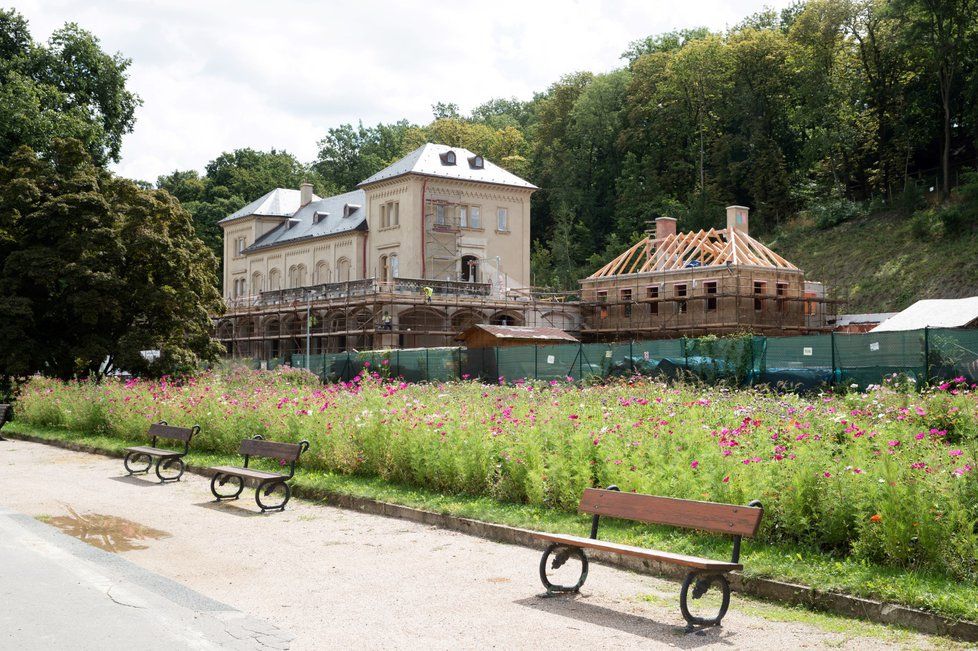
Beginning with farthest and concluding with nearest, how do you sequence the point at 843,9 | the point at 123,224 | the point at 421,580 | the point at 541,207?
the point at 541,207, the point at 843,9, the point at 123,224, the point at 421,580

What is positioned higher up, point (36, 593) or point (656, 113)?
point (656, 113)

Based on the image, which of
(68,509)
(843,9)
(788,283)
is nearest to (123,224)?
(68,509)

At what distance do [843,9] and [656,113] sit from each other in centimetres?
1971

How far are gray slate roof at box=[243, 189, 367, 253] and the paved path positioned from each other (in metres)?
57.3

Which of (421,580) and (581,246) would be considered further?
(581,246)

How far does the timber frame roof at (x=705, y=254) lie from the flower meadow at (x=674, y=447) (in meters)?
33.8

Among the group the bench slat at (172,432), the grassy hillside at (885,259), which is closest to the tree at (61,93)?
the bench slat at (172,432)

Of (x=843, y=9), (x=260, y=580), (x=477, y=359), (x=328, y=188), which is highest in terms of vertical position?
(x=843, y=9)

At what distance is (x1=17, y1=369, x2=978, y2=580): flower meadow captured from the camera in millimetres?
8375

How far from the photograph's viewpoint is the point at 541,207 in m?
97.4

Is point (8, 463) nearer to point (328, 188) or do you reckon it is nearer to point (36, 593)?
point (36, 593)

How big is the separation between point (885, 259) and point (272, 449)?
5384 cm

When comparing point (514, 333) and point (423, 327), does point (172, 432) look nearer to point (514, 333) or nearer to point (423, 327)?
point (514, 333)

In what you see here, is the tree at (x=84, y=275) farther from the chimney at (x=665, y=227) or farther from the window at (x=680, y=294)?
the chimney at (x=665, y=227)
